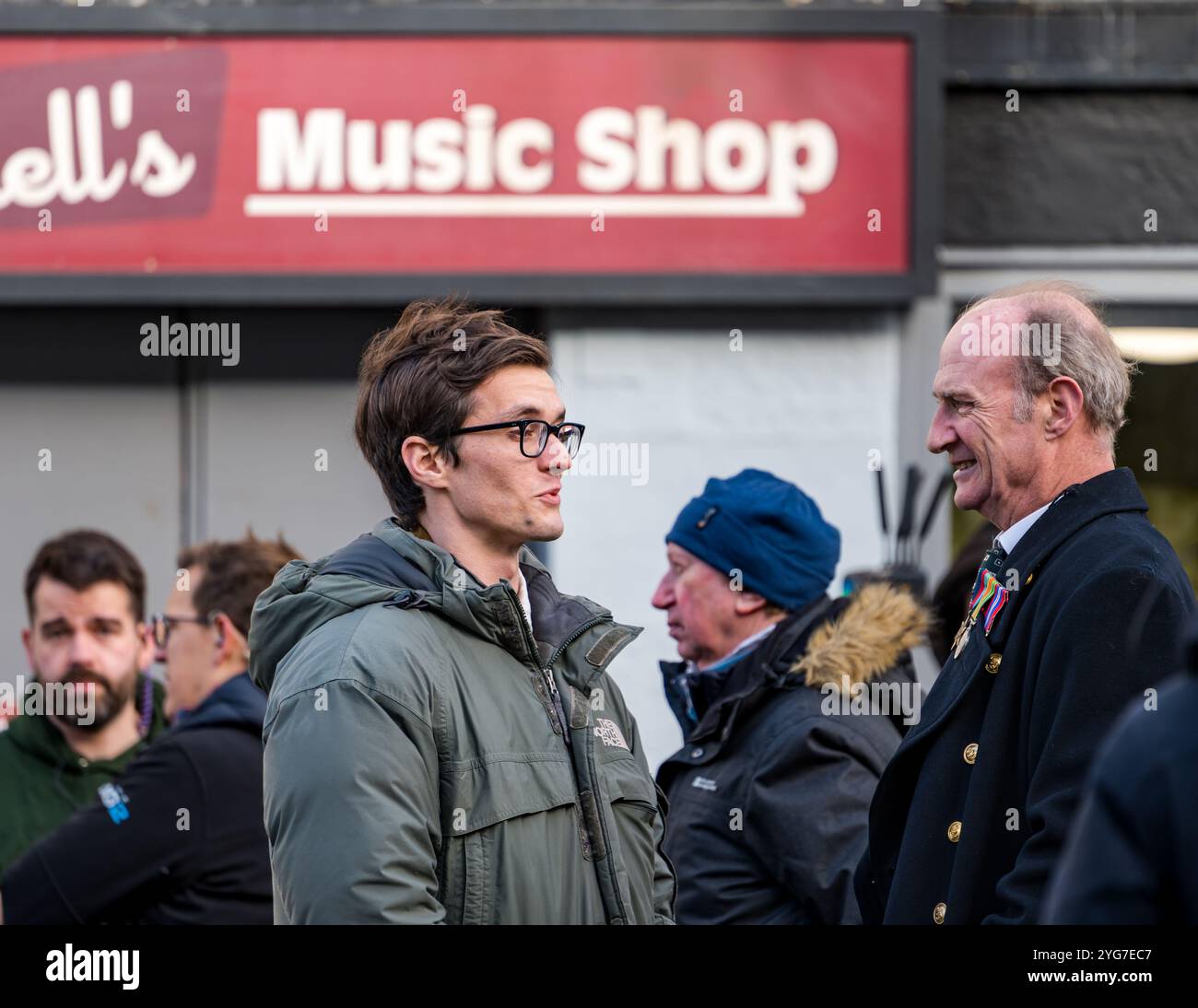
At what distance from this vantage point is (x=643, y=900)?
8.82 feet

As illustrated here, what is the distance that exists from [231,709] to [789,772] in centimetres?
126

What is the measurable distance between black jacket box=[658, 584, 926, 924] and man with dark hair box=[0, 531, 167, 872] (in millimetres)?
1708

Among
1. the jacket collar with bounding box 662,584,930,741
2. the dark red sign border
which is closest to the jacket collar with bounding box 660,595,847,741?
the jacket collar with bounding box 662,584,930,741

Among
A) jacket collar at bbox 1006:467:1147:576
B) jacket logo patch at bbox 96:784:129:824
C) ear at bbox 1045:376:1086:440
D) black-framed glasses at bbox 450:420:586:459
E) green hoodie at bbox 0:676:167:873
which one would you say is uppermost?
ear at bbox 1045:376:1086:440

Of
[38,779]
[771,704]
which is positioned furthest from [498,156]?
[771,704]

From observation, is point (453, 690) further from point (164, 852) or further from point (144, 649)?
point (144, 649)

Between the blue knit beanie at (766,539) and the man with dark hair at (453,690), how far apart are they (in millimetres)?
972

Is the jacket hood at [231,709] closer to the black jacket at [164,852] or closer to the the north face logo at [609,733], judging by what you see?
the black jacket at [164,852]

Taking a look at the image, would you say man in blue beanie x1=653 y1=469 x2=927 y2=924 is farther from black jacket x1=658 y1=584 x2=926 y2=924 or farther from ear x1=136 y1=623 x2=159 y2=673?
ear x1=136 y1=623 x2=159 y2=673

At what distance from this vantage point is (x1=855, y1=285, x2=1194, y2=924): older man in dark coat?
254 centimetres
